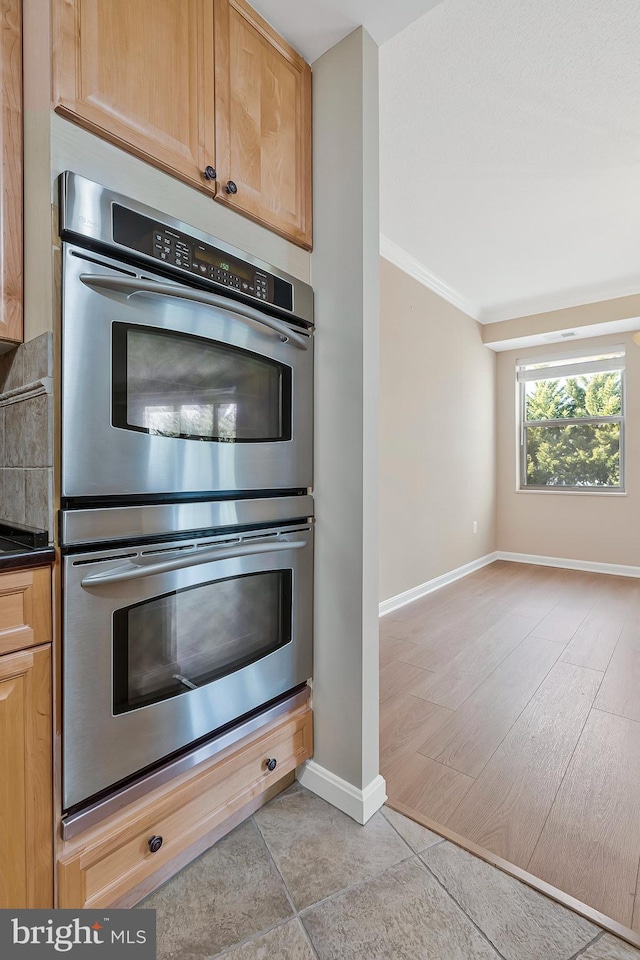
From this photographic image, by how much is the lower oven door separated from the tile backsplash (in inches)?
6.3

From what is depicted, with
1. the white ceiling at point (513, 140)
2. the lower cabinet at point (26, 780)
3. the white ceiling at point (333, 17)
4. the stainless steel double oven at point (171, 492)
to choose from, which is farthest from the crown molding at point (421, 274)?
the lower cabinet at point (26, 780)

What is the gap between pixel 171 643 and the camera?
1.17 metres

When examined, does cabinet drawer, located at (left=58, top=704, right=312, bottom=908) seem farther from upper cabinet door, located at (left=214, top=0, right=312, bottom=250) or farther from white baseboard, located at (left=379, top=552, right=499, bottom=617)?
white baseboard, located at (left=379, top=552, right=499, bottom=617)

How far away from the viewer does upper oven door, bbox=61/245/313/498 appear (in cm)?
98

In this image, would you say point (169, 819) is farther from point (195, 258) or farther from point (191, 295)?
point (195, 258)

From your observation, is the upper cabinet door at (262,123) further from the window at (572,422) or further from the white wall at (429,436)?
the window at (572,422)

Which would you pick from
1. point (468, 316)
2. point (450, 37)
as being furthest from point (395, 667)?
point (468, 316)

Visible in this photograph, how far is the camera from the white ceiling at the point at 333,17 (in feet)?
4.51

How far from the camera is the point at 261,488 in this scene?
4.56 feet

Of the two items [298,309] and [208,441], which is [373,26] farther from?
[208,441]

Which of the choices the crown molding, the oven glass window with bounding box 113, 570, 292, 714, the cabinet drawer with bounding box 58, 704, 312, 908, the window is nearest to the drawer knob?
the cabinet drawer with bounding box 58, 704, 312, 908

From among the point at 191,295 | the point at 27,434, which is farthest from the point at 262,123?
the point at 27,434

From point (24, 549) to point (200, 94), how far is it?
1222 millimetres

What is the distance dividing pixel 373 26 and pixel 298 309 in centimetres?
89
